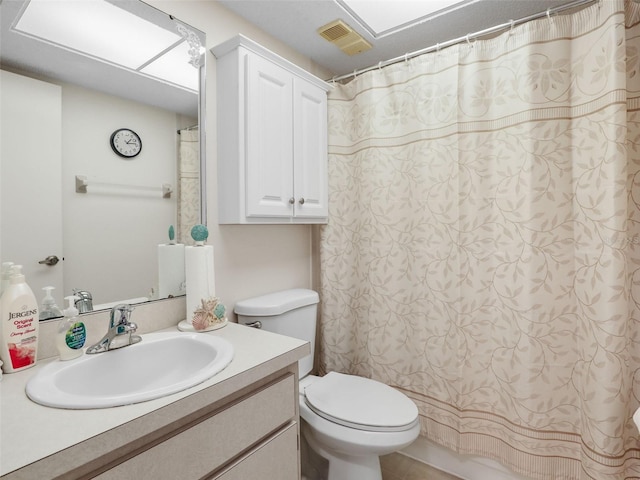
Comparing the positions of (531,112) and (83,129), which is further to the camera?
(531,112)

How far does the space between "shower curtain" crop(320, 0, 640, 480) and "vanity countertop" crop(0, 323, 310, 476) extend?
909 mm

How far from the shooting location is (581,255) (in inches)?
47.9


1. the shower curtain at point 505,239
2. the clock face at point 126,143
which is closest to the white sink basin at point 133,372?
the clock face at point 126,143

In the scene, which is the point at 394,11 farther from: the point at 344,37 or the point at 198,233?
the point at 198,233

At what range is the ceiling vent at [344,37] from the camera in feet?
5.14

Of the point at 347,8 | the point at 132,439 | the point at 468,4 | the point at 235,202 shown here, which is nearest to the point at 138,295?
the point at 235,202

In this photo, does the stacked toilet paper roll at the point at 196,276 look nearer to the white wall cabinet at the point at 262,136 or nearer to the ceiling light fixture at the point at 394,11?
the white wall cabinet at the point at 262,136

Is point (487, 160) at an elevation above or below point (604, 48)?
below

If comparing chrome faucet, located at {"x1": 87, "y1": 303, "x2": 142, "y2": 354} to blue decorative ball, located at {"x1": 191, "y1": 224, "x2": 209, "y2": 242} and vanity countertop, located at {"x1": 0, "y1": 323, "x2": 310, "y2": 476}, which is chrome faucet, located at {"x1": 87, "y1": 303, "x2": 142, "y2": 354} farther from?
blue decorative ball, located at {"x1": 191, "y1": 224, "x2": 209, "y2": 242}

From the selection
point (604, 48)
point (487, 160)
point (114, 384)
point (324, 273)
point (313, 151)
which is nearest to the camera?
point (114, 384)

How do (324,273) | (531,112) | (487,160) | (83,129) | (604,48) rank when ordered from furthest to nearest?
(324,273) → (487,160) → (531,112) → (604,48) → (83,129)

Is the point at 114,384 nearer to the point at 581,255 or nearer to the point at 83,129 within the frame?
the point at 83,129

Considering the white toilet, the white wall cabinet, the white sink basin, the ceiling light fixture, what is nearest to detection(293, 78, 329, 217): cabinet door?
the white wall cabinet

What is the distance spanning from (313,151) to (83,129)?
0.98m
